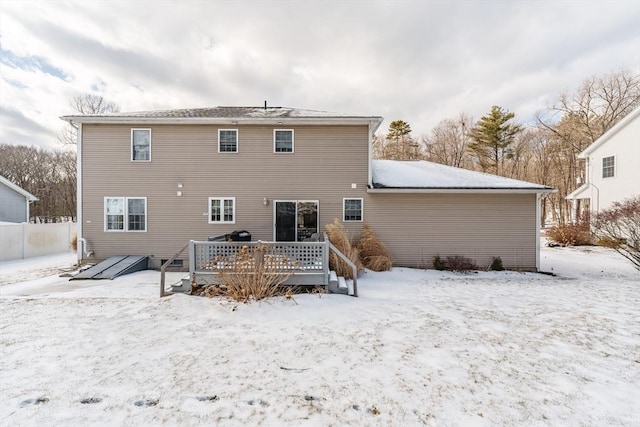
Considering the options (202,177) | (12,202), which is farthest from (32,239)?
(202,177)

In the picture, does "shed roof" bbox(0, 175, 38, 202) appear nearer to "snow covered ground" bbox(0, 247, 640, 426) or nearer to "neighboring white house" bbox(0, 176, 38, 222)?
"neighboring white house" bbox(0, 176, 38, 222)

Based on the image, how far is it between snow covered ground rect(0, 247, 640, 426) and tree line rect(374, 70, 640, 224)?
2444 cm

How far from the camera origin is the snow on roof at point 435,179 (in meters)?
9.66

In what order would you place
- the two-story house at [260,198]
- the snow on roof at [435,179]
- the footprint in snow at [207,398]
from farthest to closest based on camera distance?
the two-story house at [260,198]
the snow on roof at [435,179]
the footprint in snow at [207,398]

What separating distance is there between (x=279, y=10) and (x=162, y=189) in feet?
27.5

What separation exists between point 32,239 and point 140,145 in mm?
8357

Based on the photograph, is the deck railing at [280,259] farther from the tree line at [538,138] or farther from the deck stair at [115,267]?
the tree line at [538,138]

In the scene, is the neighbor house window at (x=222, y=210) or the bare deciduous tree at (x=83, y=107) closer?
the neighbor house window at (x=222, y=210)

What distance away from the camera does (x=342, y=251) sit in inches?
327

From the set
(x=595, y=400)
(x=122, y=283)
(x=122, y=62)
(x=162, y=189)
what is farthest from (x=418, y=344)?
(x=122, y=62)

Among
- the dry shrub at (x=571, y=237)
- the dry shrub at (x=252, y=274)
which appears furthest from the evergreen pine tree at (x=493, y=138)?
the dry shrub at (x=252, y=274)

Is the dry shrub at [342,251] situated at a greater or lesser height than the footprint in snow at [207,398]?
greater

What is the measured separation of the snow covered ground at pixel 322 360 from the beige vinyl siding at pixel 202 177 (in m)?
3.41

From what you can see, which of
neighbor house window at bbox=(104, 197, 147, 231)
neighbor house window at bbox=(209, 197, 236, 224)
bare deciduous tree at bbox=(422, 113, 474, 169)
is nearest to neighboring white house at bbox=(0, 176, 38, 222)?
neighbor house window at bbox=(104, 197, 147, 231)
